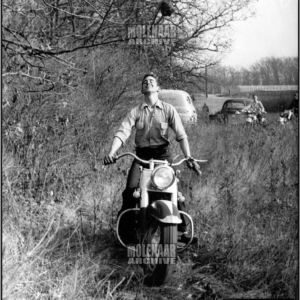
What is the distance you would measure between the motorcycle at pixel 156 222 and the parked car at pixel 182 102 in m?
5.10

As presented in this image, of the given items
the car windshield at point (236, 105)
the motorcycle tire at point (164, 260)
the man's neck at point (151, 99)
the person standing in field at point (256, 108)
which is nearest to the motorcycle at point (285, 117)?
the person standing in field at point (256, 108)

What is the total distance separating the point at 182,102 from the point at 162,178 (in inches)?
235

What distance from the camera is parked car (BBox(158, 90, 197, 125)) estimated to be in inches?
352

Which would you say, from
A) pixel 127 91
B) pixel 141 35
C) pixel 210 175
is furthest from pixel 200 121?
pixel 141 35

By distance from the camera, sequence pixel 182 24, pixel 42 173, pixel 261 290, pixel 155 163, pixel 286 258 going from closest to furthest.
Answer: pixel 261 290, pixel 286 258, pixel 155 163, pixel 42 173, pixel 182 24

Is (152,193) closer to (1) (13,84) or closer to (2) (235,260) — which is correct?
(2) (235,260)

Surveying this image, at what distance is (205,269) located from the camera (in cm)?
386

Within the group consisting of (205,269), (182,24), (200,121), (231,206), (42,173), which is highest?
(182,24)

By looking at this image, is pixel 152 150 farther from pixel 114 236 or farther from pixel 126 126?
pixel 114 236

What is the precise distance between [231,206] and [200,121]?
500 centimetres

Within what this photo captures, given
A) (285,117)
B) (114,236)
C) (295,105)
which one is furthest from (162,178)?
(285,117)

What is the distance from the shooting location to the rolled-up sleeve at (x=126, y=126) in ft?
13.0

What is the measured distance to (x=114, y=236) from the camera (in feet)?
14.6

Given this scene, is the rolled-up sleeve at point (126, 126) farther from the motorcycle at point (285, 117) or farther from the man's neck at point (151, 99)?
the motorcycle at point (285, 117)
